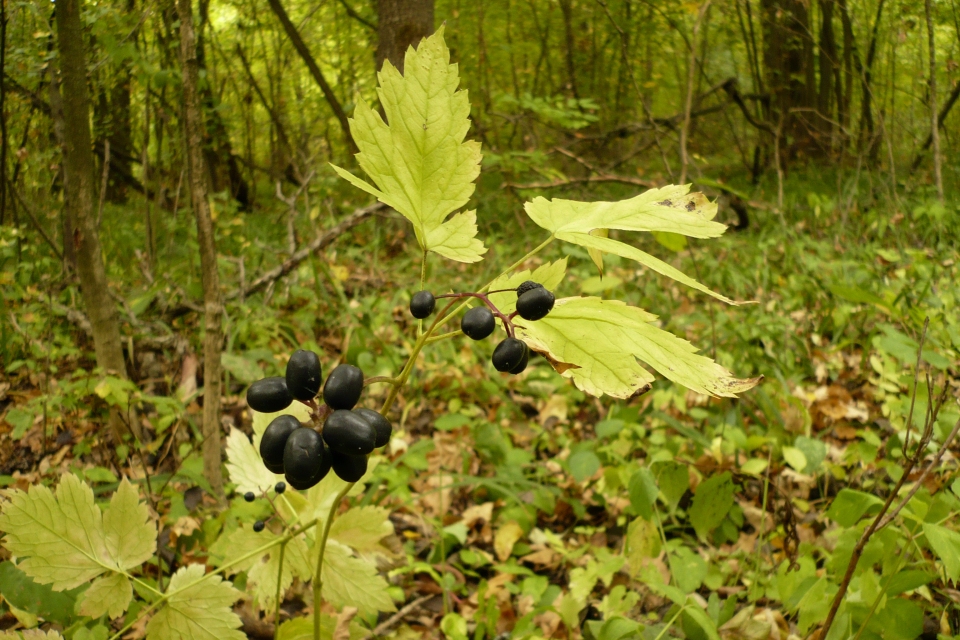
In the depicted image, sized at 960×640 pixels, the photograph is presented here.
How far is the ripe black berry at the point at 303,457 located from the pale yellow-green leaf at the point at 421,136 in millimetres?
239

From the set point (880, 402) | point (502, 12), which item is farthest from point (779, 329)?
point (502, 12)

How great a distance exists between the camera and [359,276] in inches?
176

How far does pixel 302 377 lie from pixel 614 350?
309 millimetres

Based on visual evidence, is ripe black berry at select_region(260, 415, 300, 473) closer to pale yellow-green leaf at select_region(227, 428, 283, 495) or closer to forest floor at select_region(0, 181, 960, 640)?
pale yellow-green leaf at select_region(227, 428, 283, 495)

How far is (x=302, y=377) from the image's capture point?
592mm

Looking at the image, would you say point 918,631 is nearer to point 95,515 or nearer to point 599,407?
point 95,515

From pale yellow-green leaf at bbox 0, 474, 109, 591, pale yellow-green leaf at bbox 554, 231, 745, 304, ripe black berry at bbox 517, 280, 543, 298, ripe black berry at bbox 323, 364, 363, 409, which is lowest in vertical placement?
pale yellow-green leaf at bbox 0, 474, 109, 591

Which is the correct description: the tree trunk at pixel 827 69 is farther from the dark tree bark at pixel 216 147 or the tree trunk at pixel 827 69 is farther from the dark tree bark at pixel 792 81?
the dark tree bark at pixel 216 147

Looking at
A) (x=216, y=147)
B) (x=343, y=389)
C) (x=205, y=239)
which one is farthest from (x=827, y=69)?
(x=343, y=389)

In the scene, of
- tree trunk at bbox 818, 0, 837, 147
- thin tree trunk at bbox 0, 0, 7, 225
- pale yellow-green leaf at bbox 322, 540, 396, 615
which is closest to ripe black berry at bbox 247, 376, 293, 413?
pale yellow-green leaf at bbox 322, 540, 396, 615

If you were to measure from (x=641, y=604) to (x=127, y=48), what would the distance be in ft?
9.95

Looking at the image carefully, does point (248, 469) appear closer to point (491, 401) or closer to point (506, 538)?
point (506, 538)

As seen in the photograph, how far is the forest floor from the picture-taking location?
1397 millimetres

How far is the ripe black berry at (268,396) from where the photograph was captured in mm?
598
